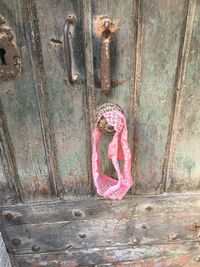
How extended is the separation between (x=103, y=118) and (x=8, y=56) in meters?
0.30

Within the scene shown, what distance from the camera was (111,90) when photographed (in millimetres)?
995

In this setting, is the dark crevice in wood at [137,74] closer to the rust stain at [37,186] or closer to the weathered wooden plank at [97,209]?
the weathered wooden plank at [97,209]

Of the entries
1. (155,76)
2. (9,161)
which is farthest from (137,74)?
(9,161)

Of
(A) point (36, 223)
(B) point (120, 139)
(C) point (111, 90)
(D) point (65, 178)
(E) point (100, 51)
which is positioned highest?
(E) point (100, 51)

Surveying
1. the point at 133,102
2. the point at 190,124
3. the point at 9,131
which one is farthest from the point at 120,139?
the point at 9,131

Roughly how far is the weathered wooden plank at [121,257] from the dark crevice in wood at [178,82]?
0.33 metres

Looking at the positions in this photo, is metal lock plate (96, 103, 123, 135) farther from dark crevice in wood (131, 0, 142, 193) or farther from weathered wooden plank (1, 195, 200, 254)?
weathered wooden plank (1, 195, 200, 254)

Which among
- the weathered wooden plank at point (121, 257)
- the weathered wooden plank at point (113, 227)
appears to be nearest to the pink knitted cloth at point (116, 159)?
the weathered wooden plank at point (113, 227)

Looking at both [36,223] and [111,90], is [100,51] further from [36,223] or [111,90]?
[36,223]

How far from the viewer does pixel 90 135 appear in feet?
3.55

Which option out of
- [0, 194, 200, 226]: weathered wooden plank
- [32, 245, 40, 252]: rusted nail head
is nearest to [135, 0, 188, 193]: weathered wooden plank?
[0, 194, 200, 226]: weathered wooden plank

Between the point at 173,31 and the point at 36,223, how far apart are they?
79 centimetres

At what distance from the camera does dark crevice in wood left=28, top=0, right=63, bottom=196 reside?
878 millimetres

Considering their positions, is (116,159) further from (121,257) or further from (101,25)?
(121,257)
